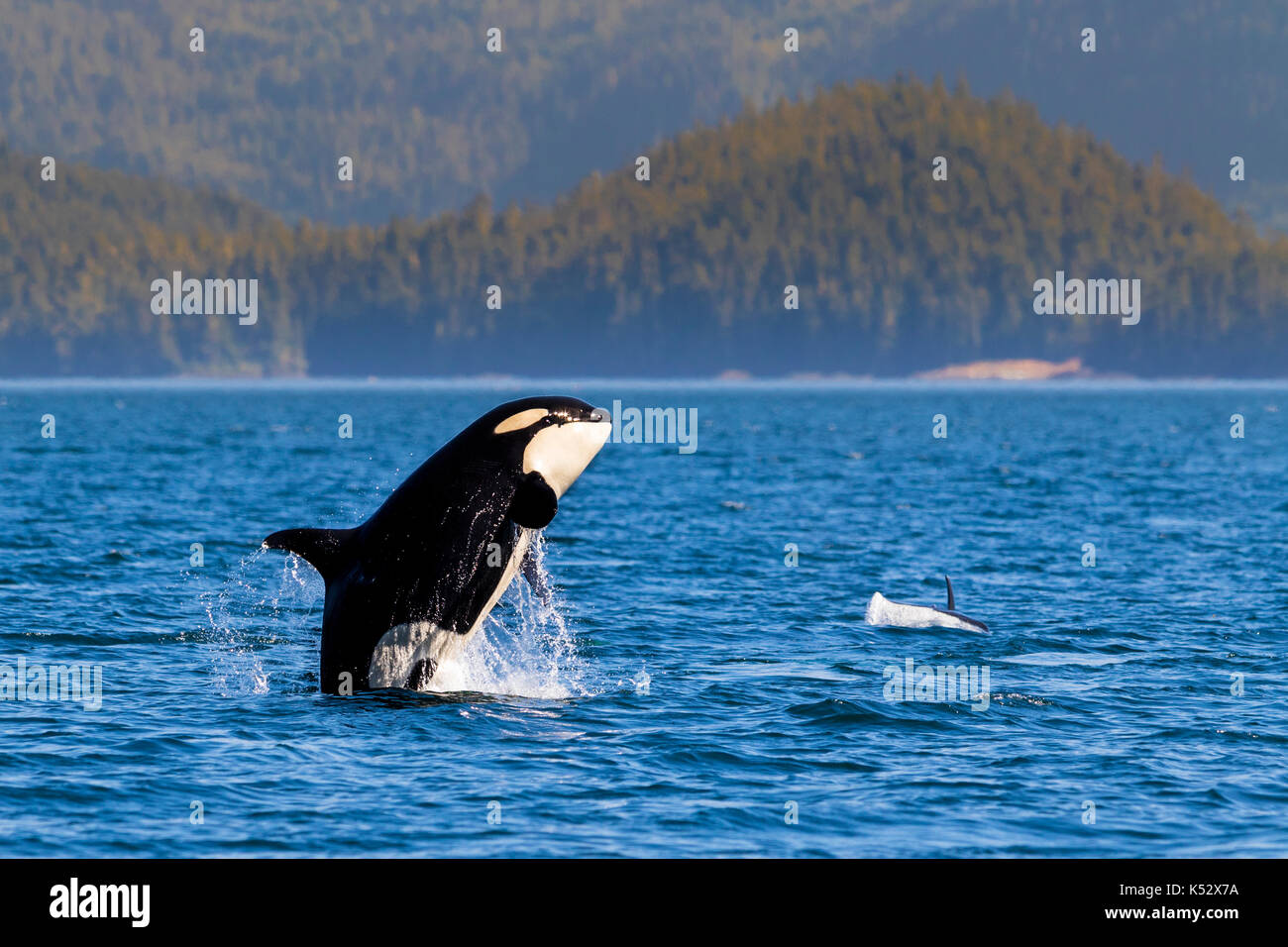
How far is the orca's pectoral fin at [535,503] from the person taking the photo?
16641 millimetres

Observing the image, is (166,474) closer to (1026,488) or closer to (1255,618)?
(1026,488)

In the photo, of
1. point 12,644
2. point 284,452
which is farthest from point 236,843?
point 284,452

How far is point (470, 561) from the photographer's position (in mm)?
17453

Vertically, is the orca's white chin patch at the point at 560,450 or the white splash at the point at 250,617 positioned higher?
the orca's white chin patch at the point at 560,450

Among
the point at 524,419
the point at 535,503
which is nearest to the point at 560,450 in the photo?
the point at 524,419

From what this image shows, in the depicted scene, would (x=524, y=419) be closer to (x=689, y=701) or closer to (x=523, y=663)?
(x=689, y=701)

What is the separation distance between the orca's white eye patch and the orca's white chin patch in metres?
0.15

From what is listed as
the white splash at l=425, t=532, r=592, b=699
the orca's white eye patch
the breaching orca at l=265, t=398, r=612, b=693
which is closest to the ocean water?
the white splash at l=425, t=532, r=592, b=699

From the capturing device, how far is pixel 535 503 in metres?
16.7

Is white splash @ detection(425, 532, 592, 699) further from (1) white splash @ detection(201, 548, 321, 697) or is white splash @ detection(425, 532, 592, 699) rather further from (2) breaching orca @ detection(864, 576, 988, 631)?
(2) breaching orca @ detection(864, 576, 988, 631)

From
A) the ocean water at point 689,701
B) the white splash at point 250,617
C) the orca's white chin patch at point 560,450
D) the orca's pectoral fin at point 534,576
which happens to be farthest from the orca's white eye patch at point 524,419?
the white splash at point 250,617

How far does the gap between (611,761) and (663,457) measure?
6489cm

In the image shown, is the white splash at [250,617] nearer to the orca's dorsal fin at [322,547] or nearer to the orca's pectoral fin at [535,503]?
the orca's dorsal fin at [322,547]

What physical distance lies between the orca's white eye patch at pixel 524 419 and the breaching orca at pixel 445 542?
10 millimetres
